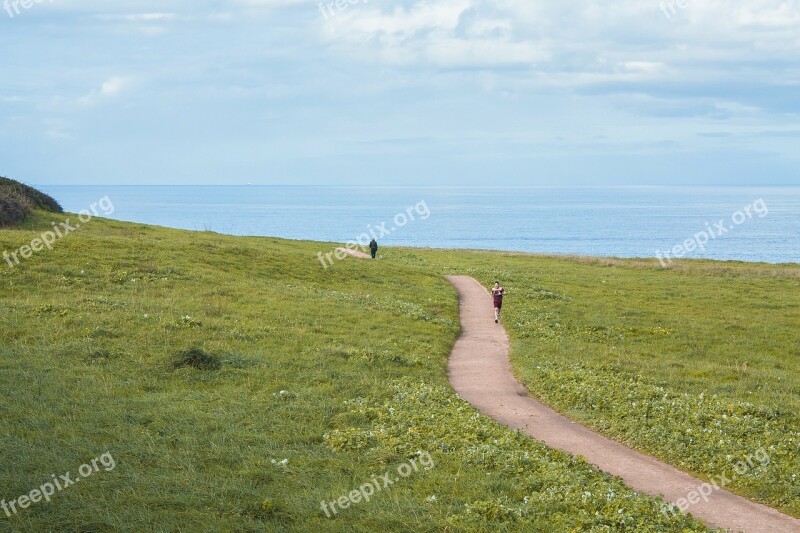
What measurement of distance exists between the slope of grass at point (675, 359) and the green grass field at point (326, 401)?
0.34 feet

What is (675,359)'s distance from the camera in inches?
1170

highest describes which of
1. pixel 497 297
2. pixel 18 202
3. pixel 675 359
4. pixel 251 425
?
pixel 18 202

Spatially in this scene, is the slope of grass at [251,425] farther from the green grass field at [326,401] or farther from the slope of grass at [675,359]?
the slope of grass at [675,359]

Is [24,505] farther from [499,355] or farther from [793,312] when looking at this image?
[793,312]

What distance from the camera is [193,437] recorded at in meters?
16.5

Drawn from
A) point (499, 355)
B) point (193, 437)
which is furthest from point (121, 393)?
point (499, 355)

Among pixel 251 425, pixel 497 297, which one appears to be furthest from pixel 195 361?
pixel 497 297

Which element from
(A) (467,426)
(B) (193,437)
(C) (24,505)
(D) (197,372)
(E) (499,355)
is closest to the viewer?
(C) (24,505)

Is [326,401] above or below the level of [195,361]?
below

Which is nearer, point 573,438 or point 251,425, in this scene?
point 251,425

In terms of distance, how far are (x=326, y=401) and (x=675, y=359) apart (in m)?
16.1

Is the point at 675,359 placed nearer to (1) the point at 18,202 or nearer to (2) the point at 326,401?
(2) the point at 326,401

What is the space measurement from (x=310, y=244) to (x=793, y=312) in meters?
44.6

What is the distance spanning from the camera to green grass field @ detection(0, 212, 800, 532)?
13242 mm
